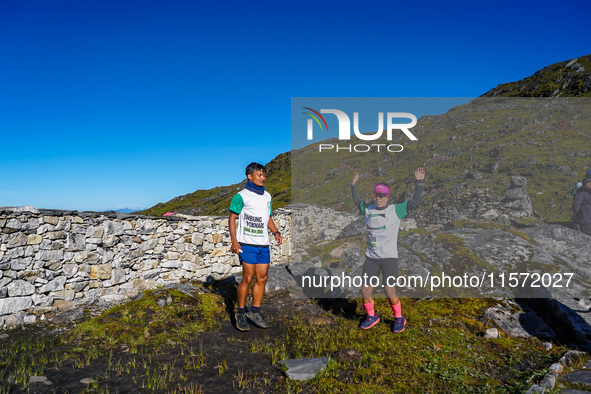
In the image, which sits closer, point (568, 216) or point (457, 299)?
point (457, 299)

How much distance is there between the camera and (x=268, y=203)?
620 centimetres

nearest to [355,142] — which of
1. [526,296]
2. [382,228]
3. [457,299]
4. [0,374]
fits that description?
[382,228]

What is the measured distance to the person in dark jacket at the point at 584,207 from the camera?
884 cm

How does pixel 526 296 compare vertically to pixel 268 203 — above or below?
below

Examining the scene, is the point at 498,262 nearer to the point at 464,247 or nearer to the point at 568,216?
the point at 464,247

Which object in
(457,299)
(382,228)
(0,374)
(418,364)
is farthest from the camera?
(457,299)

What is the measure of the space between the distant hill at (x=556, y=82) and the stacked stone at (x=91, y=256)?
80.6 metres

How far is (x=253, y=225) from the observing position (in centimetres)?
588

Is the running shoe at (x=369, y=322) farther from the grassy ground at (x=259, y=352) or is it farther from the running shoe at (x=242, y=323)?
the running shoe at (x=242, y=323)

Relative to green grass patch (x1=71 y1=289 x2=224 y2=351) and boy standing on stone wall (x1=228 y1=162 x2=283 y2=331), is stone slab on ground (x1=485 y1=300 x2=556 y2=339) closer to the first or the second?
boy standing on stone wall (x1=228 y1=162 x2=283 y2=331)

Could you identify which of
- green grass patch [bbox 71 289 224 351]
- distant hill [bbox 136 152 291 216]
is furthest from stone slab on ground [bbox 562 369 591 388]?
distant hill [bbox 136 152 291 216]

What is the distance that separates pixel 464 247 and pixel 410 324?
406cm

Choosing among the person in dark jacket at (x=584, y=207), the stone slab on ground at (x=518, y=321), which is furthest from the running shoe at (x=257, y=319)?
the person in dark jacket at (x=584, y=207)

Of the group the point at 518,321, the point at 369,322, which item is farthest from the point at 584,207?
the point at 369,322
